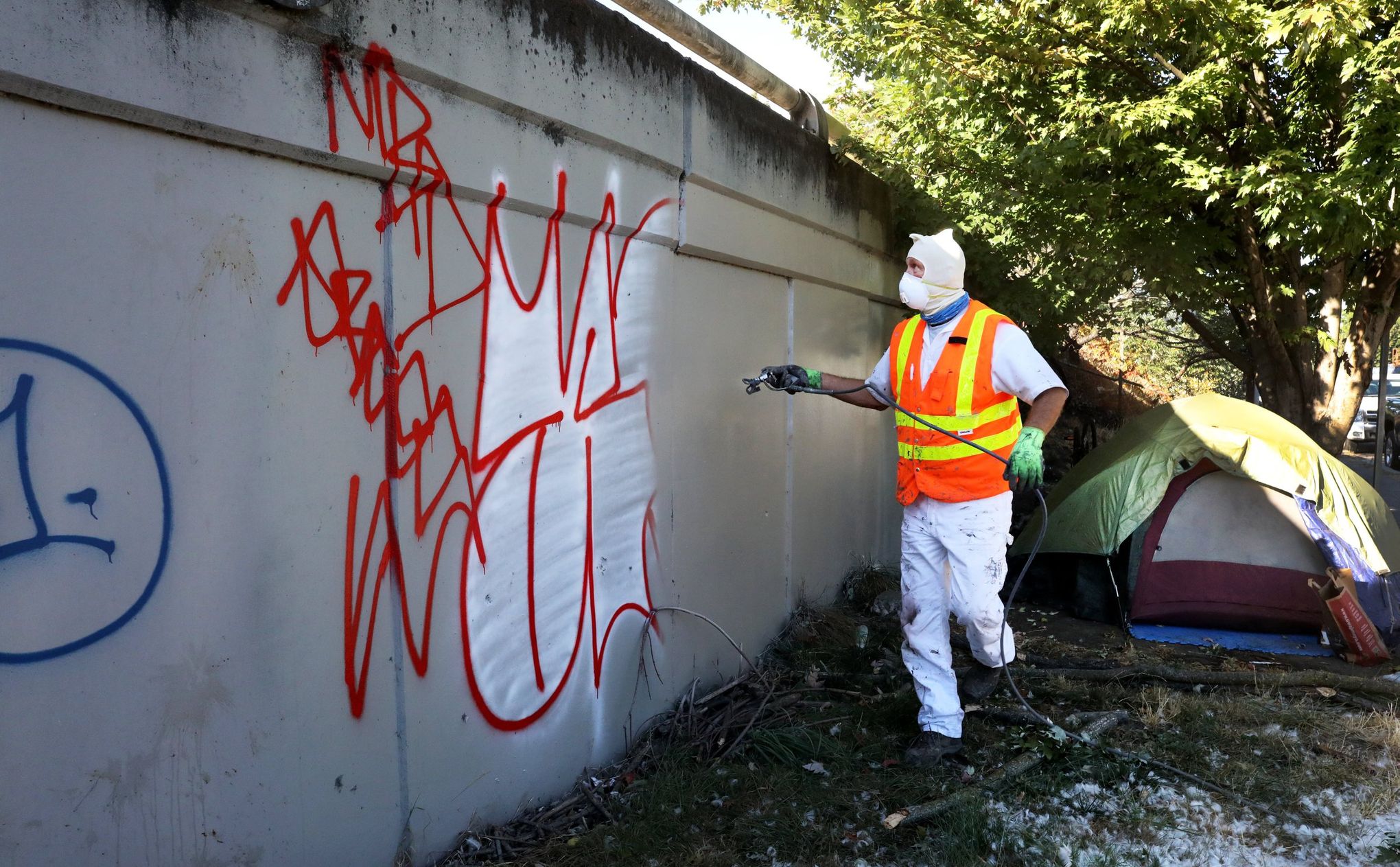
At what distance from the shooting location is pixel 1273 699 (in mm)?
4547

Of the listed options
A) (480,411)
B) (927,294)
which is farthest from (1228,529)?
(480,411)

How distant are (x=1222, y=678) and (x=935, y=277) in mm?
2280

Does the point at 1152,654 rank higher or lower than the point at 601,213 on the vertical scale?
lower

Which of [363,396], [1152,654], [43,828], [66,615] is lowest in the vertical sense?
[1152,654]

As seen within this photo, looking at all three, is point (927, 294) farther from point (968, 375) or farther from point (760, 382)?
point (760, 382)

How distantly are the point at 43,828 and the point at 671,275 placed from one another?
8.97ft

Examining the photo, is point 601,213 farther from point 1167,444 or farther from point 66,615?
point 1167,444

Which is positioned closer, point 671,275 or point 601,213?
point 601,213

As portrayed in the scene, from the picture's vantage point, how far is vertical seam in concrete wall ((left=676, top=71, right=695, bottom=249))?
164 inches

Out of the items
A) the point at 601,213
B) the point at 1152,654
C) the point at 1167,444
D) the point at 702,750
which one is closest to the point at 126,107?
the point at 601,213

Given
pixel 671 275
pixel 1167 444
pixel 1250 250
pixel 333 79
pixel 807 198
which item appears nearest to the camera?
pixel 333 79

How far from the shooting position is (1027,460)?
12.3 feet

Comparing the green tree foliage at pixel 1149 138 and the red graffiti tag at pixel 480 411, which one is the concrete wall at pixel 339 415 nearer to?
the red graffiti tag at pixel 480 411

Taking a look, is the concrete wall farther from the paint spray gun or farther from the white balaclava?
the white balaclava
